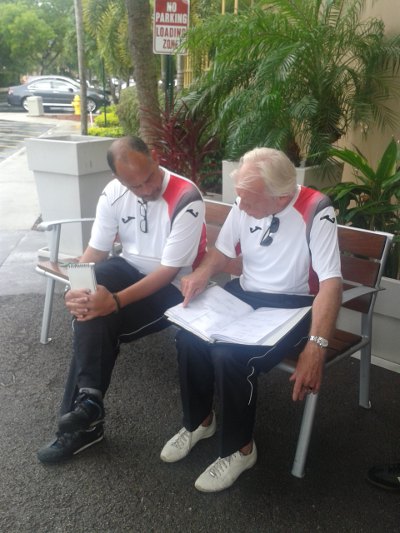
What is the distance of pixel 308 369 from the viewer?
79.7 inches

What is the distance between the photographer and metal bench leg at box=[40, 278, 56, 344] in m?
Answer: 3.35

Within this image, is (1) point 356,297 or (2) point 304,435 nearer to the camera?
(2) point 304,435

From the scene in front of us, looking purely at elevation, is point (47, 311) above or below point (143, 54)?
below

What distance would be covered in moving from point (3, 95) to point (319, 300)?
39517 mm

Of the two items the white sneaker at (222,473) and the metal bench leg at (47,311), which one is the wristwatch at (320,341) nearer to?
the white sneaker at (222,473)

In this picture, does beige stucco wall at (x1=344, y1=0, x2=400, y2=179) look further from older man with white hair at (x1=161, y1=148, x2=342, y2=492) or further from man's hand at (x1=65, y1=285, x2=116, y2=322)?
man's hand at (x1=65, y1=285, x2=116, y2=322)

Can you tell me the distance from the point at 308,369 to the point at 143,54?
431 centimetres

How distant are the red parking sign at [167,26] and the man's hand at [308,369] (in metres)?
4.31

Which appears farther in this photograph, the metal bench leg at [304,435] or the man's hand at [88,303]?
the man's hand at [88,303]

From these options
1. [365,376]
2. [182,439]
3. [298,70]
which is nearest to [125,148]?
[182,439]

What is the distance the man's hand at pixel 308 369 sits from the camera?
6.66 ft

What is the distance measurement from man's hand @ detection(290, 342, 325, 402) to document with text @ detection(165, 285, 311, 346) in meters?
0.12

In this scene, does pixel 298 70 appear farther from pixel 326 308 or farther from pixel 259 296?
pixel 326 308

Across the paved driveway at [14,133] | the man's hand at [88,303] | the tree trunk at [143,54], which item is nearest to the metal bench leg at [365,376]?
the man's hand at [88,303]
